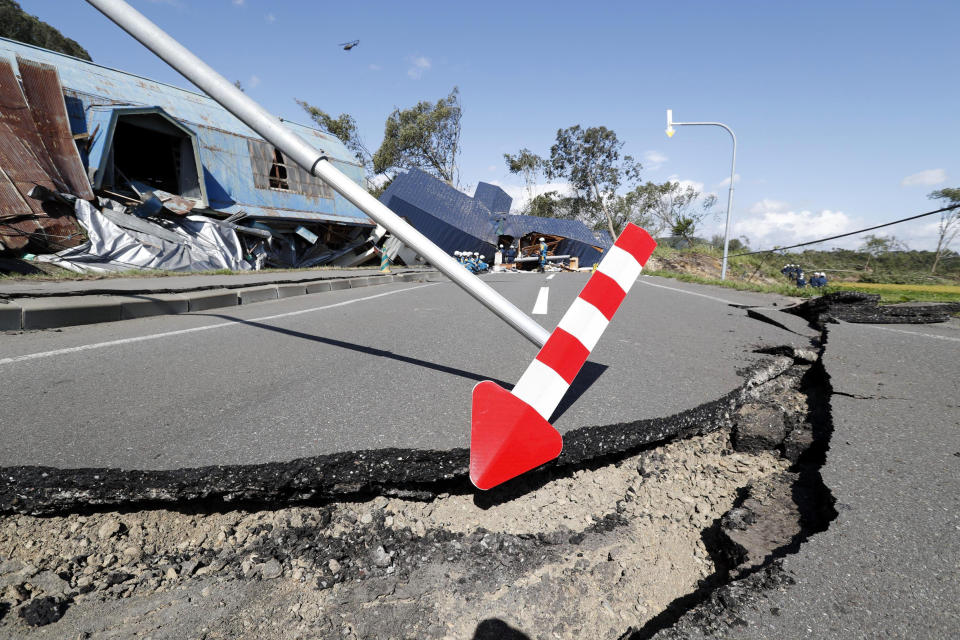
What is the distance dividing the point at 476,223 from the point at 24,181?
52.7 feet

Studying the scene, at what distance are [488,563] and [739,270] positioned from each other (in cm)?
3205

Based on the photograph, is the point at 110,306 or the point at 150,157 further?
the point at 150,157

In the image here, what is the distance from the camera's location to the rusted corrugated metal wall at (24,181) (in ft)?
26.7

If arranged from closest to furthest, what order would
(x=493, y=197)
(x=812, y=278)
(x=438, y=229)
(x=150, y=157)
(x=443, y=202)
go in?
(x=812, y=278)
(x=150, y=157)
(x=438, y=229)
(x=443, y=202)
(x=493, y=197)

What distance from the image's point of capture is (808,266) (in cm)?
2731

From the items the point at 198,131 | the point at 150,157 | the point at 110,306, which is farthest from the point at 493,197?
the point at 110,306

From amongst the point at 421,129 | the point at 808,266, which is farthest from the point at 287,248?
the point at 808,266

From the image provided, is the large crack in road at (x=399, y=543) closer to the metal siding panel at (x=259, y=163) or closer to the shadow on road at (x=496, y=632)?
the shadow on road at (x=496, y=632)

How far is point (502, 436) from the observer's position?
1.62 meters

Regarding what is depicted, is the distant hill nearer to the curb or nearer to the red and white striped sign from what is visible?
the curb

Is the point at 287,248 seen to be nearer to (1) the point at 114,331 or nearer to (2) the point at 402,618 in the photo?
(1) the point at 114,331

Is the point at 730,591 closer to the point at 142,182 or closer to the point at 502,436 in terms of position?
the point at 502,436

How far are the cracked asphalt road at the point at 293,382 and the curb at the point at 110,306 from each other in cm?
30

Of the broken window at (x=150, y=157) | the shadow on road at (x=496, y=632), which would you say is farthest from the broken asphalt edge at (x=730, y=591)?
the broken window at (x=150, y=157)
